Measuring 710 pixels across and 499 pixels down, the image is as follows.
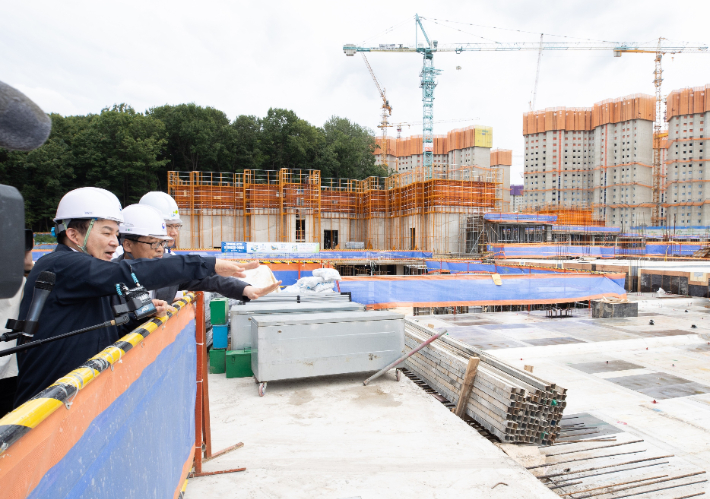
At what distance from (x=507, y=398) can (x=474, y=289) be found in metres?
9.03

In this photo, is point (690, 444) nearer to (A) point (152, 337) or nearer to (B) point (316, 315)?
(B) point (316, 315)

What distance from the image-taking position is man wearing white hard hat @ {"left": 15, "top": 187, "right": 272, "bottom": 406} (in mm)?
1956

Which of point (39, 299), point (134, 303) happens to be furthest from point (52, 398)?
point (134, 303)

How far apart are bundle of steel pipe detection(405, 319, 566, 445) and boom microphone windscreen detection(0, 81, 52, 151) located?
16.1 ft

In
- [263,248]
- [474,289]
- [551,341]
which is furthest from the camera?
[263,248]

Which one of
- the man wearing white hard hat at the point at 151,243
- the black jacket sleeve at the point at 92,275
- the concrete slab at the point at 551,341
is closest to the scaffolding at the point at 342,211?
the concrete slab at the point at 551,341

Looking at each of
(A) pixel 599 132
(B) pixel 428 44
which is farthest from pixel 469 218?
(A) pixel 599 132

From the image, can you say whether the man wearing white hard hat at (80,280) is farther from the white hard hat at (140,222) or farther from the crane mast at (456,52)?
the crane mast at (456,52)

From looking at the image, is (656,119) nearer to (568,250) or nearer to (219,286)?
(568,250)

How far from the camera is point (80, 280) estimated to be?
196cm

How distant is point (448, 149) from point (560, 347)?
104 metres

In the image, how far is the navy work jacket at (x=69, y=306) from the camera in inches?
76.8

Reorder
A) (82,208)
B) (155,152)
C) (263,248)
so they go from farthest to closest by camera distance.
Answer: (155,152), (263,248), (82,208)

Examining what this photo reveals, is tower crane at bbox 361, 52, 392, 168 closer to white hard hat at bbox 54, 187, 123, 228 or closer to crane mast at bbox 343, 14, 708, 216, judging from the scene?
crane mast at bbox 343, 14, 708, 216
